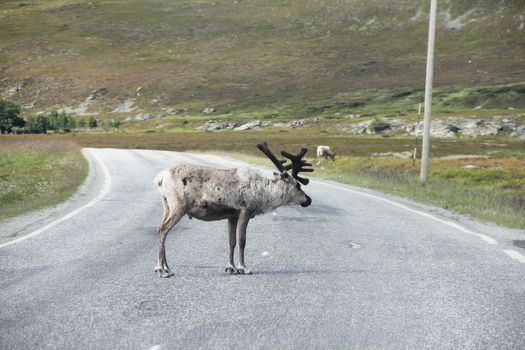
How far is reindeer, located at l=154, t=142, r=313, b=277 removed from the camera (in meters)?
8.30

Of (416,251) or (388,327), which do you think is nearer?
(388,327)

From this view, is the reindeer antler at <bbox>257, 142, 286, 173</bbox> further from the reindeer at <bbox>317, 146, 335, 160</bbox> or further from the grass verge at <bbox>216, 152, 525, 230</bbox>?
the reindeer at <bbox>317, 146, 335, 160</bbox>

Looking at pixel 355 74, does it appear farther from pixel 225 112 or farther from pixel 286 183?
Result: pixel 286 183

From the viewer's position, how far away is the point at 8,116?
139750mm

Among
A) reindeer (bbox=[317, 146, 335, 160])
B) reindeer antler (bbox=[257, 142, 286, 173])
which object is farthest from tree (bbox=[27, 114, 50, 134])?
reindeer antler (bbox=[257, 142, 286, 173])

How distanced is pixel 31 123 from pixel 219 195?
144102 mm

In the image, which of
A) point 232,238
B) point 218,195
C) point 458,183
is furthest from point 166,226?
point 458,183

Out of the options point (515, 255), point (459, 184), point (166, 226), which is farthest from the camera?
point (459, 184)

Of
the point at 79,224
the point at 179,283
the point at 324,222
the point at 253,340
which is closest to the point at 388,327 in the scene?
the point at 253,340

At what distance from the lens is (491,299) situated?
7637mm

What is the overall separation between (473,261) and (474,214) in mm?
7013

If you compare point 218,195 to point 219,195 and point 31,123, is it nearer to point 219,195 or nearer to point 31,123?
point 219,195

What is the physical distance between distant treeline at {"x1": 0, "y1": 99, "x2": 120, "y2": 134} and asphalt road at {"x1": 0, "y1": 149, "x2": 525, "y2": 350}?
13446 cm

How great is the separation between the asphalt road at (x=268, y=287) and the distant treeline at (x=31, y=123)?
134 meters
